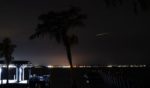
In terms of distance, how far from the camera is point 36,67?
87.9 m

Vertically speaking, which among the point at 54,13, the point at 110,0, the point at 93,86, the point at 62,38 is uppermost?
the point at 54,13

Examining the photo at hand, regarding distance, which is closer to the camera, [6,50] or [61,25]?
[61,25]

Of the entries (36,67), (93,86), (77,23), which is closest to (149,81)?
(93,86)

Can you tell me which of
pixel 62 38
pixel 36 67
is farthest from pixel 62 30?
pixel 36 67

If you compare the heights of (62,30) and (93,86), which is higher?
(62,30)

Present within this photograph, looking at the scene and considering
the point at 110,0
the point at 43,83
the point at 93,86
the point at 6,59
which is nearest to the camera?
the point at 110,0

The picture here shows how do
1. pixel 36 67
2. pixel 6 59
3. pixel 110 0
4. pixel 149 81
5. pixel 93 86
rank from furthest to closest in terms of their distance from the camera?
pixel 36 67
pixel 6 59
pixel 93 86
pixel 149 81
pixel 110 0

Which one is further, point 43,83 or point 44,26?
point 43,83

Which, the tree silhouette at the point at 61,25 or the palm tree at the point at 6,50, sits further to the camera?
the palm tree at the point at 6,50

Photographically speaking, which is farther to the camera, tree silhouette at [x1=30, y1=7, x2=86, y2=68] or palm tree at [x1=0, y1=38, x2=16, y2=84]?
palm tree at [x1=0, y1=38, x2=16, y2=84]

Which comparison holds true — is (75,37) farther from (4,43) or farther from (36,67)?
(36,67)

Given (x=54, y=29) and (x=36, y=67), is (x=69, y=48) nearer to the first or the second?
(x=54, y=29)

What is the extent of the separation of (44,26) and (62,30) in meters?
2.49

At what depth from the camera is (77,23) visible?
120 feet
